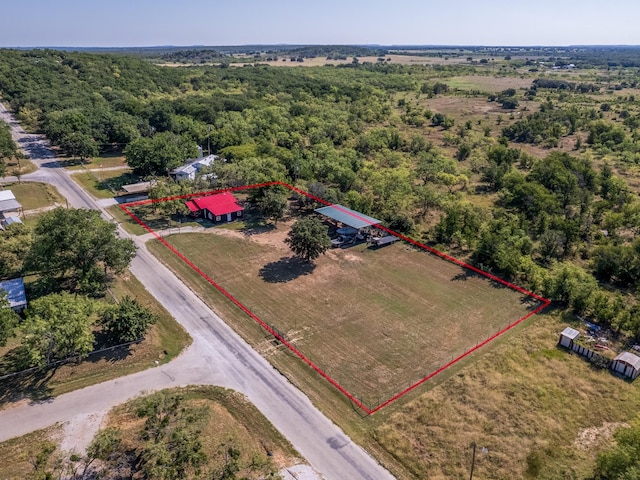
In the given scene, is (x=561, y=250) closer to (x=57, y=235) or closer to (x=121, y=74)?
(x=57, y=235)

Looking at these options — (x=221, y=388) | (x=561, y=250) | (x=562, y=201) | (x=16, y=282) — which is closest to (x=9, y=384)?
(x=16, y=282)

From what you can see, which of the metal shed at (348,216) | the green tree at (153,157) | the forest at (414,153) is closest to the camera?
the forest at (414,153)

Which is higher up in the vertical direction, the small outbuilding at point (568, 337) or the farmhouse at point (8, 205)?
the farmhouse at point (8, 205)

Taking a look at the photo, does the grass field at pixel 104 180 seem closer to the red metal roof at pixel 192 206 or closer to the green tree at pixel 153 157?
the green tree at pixel 153 157

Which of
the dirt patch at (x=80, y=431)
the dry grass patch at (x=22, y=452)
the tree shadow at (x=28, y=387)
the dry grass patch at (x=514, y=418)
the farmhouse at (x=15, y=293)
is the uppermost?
the farmhouse at (x=15, y=293)

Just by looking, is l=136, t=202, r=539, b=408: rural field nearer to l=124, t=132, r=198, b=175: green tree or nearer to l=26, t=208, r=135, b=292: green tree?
l=26, t=208, r=135, b=292: green tree

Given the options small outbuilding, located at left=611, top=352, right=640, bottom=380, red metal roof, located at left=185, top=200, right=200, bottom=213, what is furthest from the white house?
small outbuilding, located at left=611, top=352, right=640, bottom=380

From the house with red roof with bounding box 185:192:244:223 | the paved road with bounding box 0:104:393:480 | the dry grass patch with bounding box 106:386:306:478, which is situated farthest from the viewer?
the house with red roof with bounding box 185:192:244:223

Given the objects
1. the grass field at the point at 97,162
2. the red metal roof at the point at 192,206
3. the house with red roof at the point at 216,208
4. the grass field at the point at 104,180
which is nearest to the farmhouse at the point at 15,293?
the red metal roof at the point at 192,206
